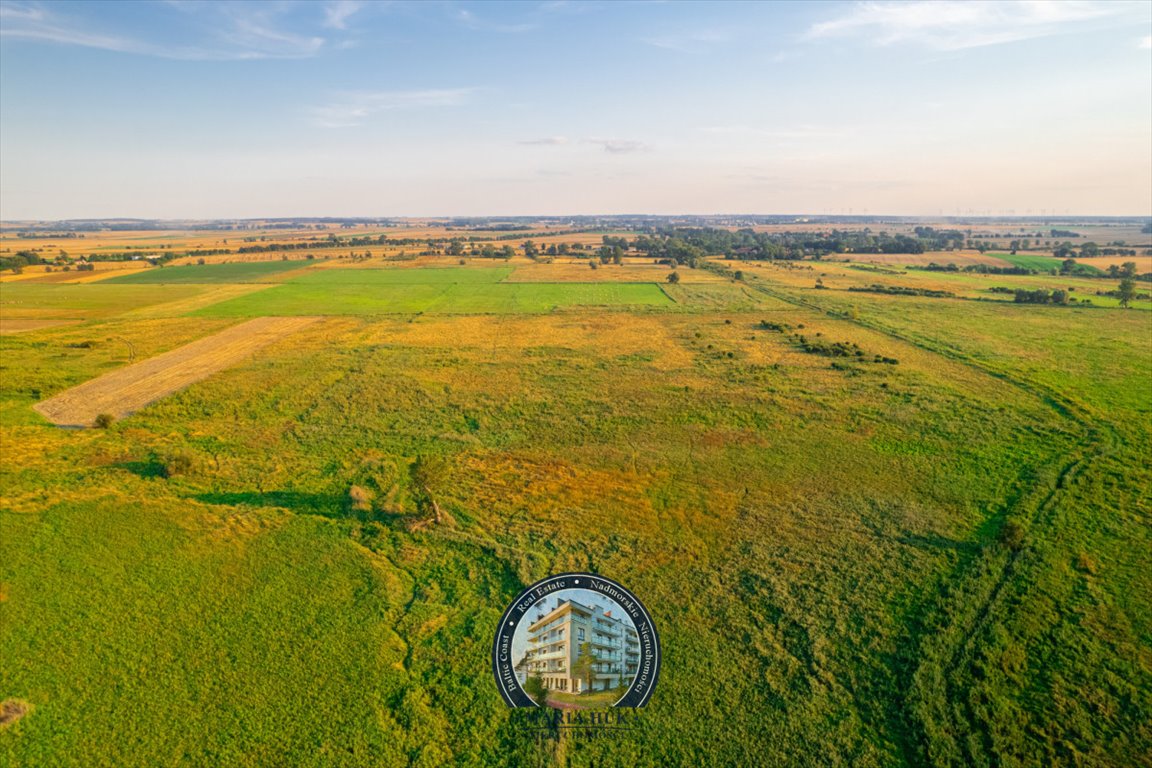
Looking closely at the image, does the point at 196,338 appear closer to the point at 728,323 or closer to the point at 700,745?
the point at 728,323

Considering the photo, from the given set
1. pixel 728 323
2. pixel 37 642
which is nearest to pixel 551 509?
pixel 37 642

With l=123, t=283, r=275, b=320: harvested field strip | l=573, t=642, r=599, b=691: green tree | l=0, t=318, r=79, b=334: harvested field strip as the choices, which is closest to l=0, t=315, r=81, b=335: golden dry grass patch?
l=0, t=318, r=79, b=334: harvested field strip

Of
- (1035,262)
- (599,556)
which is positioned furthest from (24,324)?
(1035,262)

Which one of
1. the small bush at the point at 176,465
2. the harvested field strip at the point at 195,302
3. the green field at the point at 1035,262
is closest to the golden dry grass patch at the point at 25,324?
the harvested field strip at the point at 195,302

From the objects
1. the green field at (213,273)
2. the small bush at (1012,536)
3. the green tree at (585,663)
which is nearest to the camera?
the green tree at (585,663)

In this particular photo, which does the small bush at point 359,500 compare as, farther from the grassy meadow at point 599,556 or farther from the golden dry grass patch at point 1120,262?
the golden dry grass patch at point 1120,262

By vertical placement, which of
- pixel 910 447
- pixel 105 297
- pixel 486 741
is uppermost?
pixel 105 297
